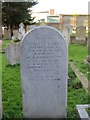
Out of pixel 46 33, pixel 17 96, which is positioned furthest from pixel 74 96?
pixel 46 33

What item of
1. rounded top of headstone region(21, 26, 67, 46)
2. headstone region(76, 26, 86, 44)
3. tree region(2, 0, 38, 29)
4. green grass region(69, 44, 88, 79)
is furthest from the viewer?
tree region(2, 0, 38, 29)

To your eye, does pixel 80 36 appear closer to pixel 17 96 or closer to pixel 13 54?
pixel 13 54

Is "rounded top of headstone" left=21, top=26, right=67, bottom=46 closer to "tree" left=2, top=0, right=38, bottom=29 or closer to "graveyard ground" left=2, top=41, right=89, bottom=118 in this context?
"graveyard ground" left=2, top=41, right=89, bottom=118

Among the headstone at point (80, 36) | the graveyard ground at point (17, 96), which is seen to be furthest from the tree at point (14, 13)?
the graveyard ground at point (17, 96)

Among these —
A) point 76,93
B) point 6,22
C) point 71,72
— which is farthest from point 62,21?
point 76,93

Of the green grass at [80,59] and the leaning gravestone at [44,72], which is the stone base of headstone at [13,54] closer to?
the green grass at [80,59]

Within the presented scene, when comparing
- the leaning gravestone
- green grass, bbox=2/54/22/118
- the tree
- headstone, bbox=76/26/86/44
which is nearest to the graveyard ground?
green grass, bbox=2/54/22/118

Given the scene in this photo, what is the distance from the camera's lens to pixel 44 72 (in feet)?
15.4

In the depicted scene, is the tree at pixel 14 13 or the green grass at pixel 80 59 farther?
the tree at pixel 14 13

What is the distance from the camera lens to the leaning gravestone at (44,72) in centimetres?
459

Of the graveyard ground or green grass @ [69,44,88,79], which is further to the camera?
green grass @ [69,44,88,79]

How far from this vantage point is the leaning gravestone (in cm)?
459

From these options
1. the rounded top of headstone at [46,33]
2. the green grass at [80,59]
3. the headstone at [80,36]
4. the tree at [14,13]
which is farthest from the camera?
the tree at [14,13]

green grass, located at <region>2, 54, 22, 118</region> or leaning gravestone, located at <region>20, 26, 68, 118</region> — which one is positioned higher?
leaning gravestone, located at <region>20, 26, 68, 118</region>
